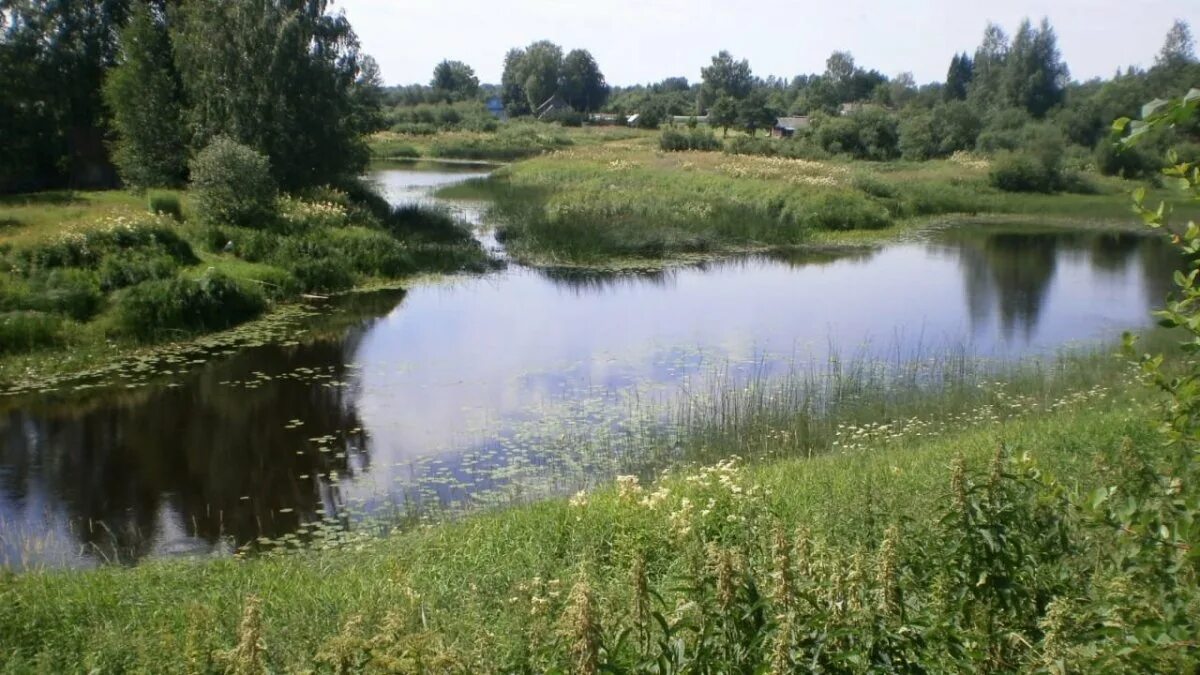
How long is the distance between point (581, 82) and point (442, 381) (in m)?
88.3

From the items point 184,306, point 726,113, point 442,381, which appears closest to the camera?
point 442,381

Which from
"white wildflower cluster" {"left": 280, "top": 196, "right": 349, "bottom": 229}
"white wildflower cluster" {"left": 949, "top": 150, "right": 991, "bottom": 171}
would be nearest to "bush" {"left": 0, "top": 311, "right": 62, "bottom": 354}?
"white wildflower cluster" {"left": 280, "top": 196, "right": 349, "bottom": 229}

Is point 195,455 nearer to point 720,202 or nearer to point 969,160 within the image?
point 720,202

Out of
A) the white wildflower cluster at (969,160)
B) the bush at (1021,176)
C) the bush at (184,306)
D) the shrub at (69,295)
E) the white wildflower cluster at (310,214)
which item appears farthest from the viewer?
the white wildflower cluster at (969,160)

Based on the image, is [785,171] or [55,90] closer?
[55,90]

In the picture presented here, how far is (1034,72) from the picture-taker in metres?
76.4

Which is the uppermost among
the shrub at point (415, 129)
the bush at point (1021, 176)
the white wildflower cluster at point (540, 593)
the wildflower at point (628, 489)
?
the shrub at point (415, 129)

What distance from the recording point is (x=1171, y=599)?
10.7 feet

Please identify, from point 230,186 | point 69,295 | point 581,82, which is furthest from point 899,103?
point 69,295

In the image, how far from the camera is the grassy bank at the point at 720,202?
27406 mm

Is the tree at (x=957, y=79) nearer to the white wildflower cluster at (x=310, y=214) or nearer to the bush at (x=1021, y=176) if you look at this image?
the bush at (x=1021, y=176)

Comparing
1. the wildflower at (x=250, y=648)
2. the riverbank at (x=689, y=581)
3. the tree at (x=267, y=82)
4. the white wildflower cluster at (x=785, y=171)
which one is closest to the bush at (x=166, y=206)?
the tree at (x=267, y=82)

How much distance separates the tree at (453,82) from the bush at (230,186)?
8947cm

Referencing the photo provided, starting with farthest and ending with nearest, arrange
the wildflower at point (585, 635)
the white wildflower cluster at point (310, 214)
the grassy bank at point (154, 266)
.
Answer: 1. the white wildflower cluster at point (310, 214)
2. the grassy bank at point (154, 266)
3. the wildflower at point (585, 635)
